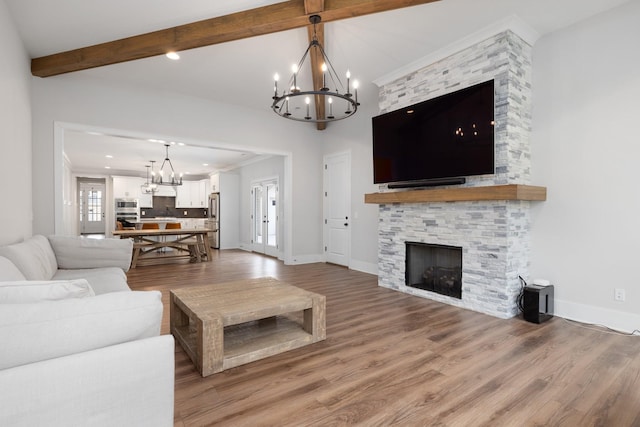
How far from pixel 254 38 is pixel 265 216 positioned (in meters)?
5.36

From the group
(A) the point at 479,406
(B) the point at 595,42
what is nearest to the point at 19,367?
(A) the point at 479,406

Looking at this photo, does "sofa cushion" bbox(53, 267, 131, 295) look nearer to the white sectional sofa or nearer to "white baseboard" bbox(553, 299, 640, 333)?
the white sectional sofa

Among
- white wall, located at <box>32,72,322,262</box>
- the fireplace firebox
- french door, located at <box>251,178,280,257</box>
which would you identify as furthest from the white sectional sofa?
french door, located at <box>251,178,280,257</box>

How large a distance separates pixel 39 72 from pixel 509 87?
18.5ft

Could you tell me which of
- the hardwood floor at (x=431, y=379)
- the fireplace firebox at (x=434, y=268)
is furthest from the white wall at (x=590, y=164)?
the fireplace firebox at (x=434, y=268)

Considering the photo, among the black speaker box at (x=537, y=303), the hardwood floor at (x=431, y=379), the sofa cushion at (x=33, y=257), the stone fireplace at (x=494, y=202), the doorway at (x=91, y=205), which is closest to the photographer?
the hardwood floor at (x=431, y=379)

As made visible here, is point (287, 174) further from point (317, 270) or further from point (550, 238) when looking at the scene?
point (550, 238)

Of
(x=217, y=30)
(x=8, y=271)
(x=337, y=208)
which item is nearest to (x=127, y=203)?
(x=337, y=208)

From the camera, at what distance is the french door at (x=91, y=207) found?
11898mm

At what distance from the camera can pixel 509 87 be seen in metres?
3.36

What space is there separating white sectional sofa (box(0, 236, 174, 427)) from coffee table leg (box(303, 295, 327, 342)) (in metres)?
1.56

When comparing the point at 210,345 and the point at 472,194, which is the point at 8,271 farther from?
the point at 472,194

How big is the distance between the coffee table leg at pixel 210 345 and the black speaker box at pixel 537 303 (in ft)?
9.96

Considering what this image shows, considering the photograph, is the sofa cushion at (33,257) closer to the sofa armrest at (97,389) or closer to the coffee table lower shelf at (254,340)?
the coffee table lower shelf at (254,340)
